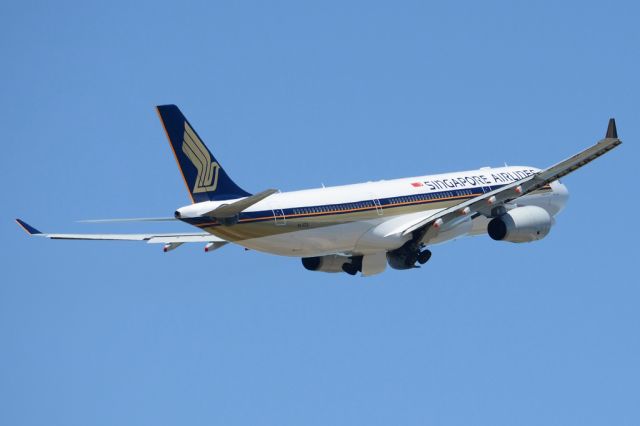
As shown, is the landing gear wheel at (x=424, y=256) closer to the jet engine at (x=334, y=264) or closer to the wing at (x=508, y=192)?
the wing at (x=508, y=192)

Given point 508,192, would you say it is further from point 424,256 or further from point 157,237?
point 157,237

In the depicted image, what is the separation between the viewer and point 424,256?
67.1m

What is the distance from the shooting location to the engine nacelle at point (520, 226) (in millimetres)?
65562

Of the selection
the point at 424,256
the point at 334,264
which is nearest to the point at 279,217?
the point at 334,264

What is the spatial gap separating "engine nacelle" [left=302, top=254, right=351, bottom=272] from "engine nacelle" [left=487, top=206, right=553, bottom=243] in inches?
274

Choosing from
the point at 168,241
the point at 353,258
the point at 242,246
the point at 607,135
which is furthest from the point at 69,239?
the point at 607,135

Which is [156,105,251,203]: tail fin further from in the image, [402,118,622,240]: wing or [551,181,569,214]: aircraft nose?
[551,181,569,214]: aircraft nose

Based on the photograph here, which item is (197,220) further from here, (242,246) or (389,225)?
(389,225)

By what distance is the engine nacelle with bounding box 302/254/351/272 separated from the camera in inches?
2694

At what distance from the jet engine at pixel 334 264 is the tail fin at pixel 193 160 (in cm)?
872

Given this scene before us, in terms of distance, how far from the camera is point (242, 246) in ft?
206

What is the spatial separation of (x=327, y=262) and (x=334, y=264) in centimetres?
34

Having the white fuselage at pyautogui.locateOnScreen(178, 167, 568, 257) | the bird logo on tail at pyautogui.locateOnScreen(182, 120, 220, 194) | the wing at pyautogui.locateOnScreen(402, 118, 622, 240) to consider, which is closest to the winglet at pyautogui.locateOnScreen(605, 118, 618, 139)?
the wing at pyautogui.locateOnScreen(402, 118, 622, 240)

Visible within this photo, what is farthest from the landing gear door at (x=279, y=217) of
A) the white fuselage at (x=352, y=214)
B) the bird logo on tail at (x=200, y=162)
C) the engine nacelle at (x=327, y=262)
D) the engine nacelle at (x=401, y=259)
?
the engine nacelle at (x=401, y=259)
